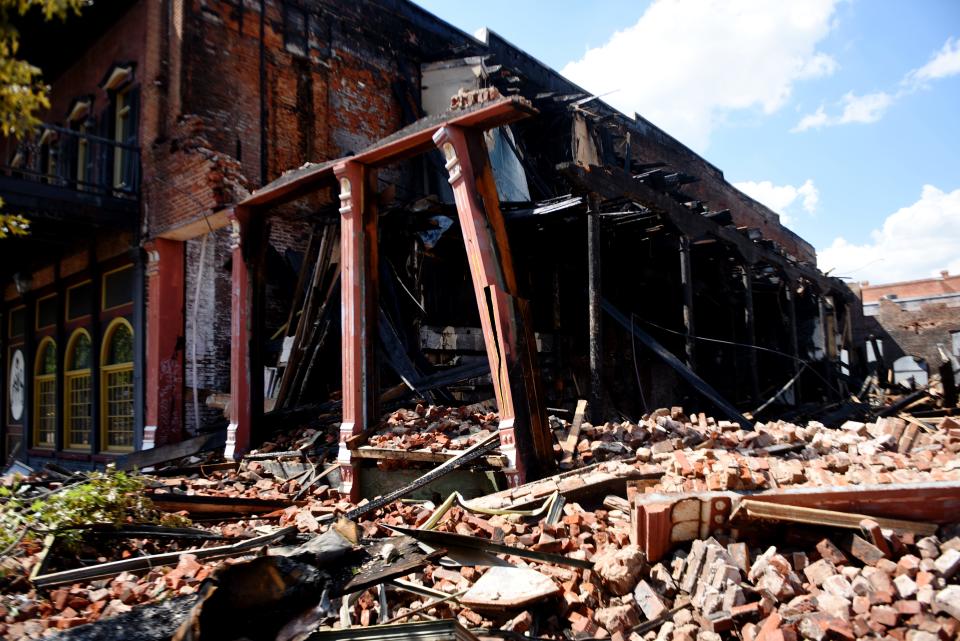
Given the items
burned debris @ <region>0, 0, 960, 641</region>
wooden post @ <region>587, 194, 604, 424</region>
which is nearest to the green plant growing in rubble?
burned debris @ <region>0, 0, 960, 641</region>

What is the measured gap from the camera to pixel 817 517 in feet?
A: 12.2

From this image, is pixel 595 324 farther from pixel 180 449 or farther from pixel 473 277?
pixel 180 449

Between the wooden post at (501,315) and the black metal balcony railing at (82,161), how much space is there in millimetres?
7553

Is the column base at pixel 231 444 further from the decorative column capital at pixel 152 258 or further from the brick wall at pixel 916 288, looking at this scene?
the brick wall at pixel 916 288

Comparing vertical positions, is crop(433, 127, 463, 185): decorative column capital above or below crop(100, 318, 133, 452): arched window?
above

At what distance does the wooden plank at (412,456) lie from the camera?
5.62m

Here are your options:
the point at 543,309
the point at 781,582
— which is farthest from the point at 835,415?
the point at 781,582

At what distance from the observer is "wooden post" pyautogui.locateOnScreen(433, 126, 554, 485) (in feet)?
18.3

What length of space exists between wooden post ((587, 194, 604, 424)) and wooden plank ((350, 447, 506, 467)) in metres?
2.30

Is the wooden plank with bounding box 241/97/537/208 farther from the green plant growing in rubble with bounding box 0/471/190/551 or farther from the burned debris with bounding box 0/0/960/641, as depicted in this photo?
the green plant growing in rubble with bounding box 0/471/190/551

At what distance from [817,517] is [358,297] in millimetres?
4881

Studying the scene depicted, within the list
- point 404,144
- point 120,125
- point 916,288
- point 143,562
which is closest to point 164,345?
point 120,125

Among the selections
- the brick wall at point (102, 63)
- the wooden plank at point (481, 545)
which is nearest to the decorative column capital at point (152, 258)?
the brick wall at point (102, 63)

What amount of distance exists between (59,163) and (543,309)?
10.1 meters
